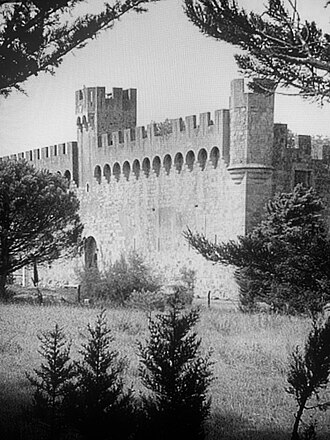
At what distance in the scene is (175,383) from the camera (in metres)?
2.96

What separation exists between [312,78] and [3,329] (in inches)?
76.4

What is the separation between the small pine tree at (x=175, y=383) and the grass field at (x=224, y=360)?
0.52 ft

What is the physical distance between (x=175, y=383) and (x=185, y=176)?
5.93m

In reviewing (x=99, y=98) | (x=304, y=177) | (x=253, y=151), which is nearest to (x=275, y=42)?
(x=99, y=98)

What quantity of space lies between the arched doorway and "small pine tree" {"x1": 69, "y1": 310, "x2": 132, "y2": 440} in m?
1.90

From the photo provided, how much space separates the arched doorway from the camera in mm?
5129

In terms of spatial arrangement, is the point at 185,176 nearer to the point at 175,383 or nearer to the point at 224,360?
the point at 224,360

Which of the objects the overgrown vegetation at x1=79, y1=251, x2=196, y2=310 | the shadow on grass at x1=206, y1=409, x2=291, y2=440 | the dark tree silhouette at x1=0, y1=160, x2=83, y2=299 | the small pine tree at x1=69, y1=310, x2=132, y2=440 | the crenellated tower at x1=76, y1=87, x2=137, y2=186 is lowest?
the shadow on grass at x1=206, y1=409, x2=291, y2=440

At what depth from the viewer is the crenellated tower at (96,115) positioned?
3.52 metres

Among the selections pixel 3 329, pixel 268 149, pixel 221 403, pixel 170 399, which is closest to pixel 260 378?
pixel 221 403

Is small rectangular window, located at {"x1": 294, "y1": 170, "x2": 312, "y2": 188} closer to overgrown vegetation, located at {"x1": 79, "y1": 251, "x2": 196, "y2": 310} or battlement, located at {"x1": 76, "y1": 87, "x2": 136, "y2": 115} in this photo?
overgrown vegetation, located at {"x1": 79, "y1": 251, "x2": 196, "y2": 310}

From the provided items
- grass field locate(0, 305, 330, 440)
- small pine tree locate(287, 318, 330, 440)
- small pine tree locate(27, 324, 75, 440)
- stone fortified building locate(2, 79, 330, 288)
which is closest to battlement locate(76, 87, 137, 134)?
stone fortified building locate(2, 79, 330, 288)

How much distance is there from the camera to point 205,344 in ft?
10.9

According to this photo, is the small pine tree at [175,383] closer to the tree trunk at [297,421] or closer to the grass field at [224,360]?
the grass field at [224,360]
